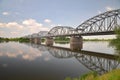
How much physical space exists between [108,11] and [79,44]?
23486 millimetres

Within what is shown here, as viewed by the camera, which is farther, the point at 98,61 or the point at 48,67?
the point at 98,61

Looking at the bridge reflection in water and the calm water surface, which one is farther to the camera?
the bridge reflection in water

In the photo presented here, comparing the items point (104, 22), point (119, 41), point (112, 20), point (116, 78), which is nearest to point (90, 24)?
point (104, 22)

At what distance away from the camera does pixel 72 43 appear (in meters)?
82.3

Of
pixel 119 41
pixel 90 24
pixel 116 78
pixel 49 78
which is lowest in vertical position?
pixel 49 78

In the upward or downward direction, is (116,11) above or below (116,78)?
above

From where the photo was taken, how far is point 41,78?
20.2 metres

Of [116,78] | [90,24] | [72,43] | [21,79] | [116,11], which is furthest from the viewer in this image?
[72,43]

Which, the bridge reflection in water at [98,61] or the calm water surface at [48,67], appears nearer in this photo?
the calm water surface at [48,67]

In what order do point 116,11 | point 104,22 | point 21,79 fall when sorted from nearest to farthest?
1. point 21,79
2. point 116,11
3. point 104,22

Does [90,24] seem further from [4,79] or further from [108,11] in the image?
[4,79]

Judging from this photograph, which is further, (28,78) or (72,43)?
(72,43)

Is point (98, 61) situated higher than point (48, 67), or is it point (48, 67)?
point (48, 67)

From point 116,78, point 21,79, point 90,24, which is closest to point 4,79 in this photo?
point 21,79
